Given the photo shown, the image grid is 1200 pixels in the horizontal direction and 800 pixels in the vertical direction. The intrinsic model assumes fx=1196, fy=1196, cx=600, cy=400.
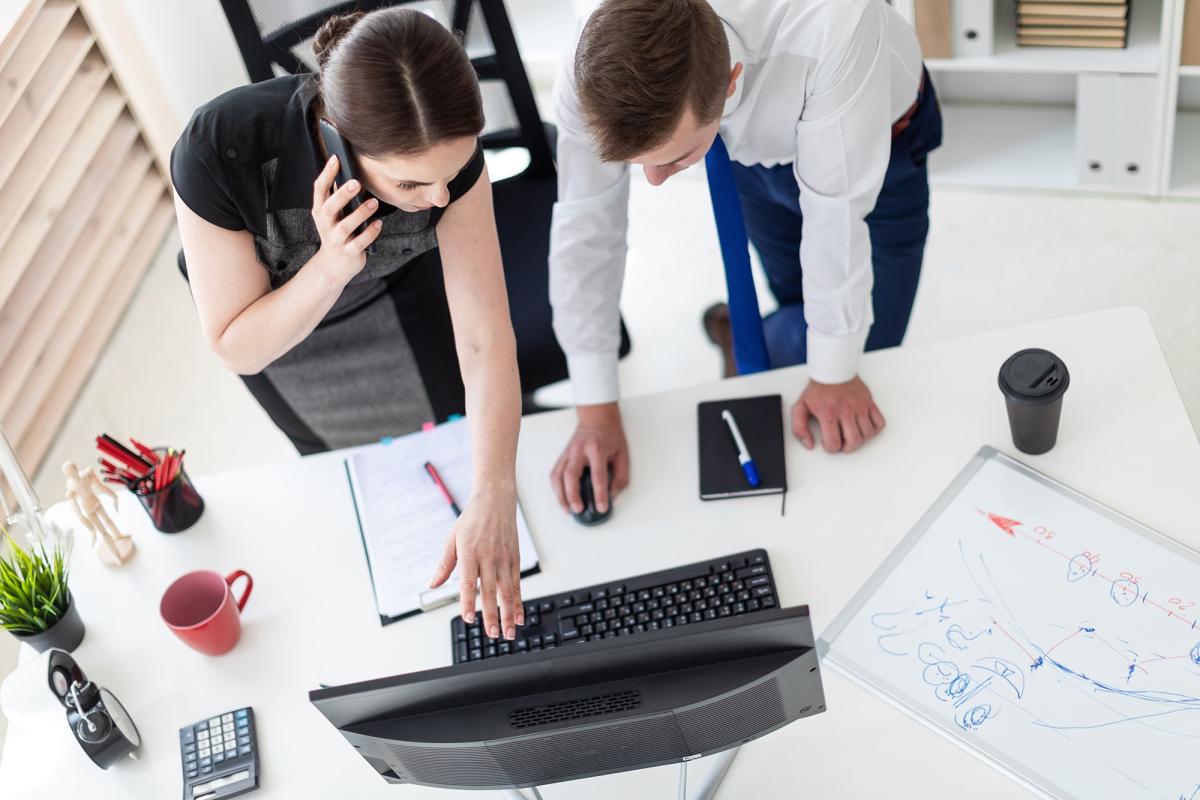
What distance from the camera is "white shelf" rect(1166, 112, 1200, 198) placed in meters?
2.81

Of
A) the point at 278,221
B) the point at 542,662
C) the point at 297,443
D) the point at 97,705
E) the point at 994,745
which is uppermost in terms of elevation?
the point at 278,221

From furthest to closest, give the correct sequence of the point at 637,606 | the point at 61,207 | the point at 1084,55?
the point at 61,207 → the point at 1084,55 → the point at 637,606

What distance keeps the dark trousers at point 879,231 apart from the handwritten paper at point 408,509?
23.4 inches

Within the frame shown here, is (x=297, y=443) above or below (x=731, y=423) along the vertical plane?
below

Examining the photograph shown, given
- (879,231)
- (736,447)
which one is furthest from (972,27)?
(736,447)

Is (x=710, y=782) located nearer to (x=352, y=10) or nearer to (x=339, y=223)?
(x=339, y=223)

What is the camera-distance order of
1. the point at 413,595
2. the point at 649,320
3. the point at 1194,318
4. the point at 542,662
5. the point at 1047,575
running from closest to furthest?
the point at 542,662, the point at 1047,575, the point at 413,595, the point at 1194,318, the point at 649,320

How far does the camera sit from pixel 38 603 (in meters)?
1.52

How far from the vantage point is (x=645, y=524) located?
1.56 meters

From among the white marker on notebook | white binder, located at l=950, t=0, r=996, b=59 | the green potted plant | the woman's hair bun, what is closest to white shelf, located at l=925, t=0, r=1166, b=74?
→ white binder, located at l=950, t=0, r=996, b=59

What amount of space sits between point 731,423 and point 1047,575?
0.45 m

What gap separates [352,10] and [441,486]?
32.5 inches

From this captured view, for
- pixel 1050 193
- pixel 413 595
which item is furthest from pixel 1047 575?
pixel 1050 193

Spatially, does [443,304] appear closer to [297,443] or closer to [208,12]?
[297,443]
